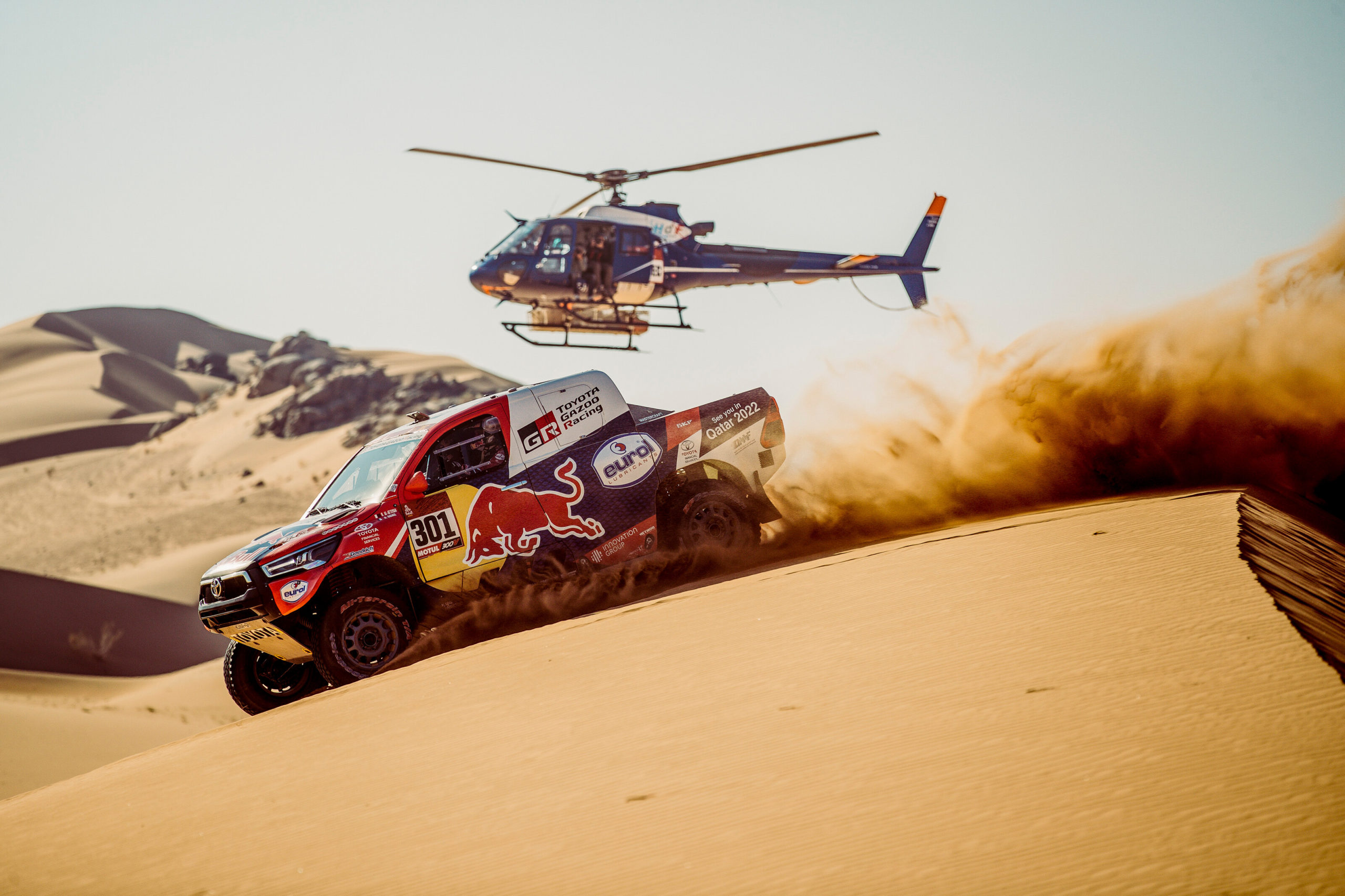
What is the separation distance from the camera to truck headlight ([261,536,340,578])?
24.5ft

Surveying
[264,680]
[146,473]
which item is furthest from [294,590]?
[146,473]

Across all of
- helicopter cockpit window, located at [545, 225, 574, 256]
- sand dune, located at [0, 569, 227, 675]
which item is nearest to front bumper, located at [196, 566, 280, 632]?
helicopter cockpit window, located at [545, 225, 574, 256]

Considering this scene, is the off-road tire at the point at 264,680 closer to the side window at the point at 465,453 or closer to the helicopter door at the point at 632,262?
the side window at the point at 465,453

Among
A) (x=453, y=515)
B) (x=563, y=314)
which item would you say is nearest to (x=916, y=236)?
(x=563, y=314)

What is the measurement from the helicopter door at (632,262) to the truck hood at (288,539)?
9.26 m

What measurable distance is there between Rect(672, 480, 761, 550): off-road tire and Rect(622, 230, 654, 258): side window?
817 centimetres

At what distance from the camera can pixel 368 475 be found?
8.52 metres

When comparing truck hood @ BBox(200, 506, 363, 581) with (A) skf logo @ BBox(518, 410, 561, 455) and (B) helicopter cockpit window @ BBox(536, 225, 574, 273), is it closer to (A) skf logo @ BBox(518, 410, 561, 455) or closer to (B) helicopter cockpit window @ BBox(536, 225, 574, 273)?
(A) skf logo @ BBox(518, 410, 561, 455)

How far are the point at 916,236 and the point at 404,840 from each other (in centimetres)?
1695

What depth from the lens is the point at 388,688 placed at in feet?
21.9

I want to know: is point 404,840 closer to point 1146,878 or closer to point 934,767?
point 934,767

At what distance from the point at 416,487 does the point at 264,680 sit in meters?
2.28

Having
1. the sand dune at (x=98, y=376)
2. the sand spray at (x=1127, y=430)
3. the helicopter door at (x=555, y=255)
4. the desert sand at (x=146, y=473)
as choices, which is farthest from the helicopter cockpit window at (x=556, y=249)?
the sand dune at (x=98, y=376)

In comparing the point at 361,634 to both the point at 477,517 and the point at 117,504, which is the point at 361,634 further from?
the point at 117,504
